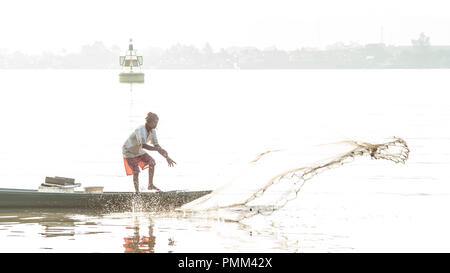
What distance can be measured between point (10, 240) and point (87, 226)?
1.94m

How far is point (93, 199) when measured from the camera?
21344 millimetres

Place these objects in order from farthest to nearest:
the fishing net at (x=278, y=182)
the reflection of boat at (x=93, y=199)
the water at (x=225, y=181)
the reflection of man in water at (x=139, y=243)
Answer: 1. the reflection of boat at (x=93, y=199)
2. the water at (x=225, y=181)
3. the fishing net at (x=278, y=182)
4. the reflection of man in water at (x=139, y=243)

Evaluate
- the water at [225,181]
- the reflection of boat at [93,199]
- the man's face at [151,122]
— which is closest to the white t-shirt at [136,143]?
the man's face at [151,122]

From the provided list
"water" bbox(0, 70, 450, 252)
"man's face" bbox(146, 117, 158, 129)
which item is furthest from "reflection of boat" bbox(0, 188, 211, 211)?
"man's face" bbox(146, 117, 158, 129)

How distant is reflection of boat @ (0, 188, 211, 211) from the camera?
21297 mm

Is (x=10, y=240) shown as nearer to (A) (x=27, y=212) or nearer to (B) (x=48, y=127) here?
(A) (x=27, y=212)

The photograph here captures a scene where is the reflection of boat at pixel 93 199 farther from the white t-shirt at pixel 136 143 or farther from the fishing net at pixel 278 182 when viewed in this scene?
the white t-shirt at pixel 136 143

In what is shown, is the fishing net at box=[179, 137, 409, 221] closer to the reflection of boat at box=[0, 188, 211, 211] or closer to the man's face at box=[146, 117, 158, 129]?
the reflection of boat at box=[0, 188, 211, 211]

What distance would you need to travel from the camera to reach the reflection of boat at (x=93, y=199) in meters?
21.3

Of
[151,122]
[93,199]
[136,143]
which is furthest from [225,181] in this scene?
[151,122]

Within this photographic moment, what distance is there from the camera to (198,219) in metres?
21.8

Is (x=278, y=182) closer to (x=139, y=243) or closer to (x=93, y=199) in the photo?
(x=93, y=199)

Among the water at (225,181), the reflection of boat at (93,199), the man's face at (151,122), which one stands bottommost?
the water at (225,181)

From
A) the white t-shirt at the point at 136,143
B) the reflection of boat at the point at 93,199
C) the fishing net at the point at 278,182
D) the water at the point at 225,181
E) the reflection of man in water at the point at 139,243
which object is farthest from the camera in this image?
the reflection of boat at the point at 93,199
